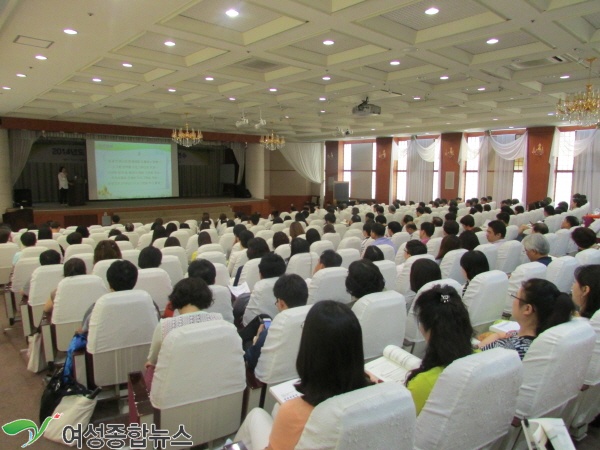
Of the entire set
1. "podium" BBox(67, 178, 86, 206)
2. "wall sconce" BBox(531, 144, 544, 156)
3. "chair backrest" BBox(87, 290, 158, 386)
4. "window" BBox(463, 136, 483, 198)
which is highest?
"wall sconce" BBox(531, 144, 544, 156)

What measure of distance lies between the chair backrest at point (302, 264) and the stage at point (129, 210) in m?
10.9

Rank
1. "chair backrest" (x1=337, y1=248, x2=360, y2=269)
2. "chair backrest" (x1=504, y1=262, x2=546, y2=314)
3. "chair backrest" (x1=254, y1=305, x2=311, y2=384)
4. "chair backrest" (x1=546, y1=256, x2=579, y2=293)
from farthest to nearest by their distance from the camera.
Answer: "chair backrest" (x1=337, y1=248, x2=360, y2=269), "chair backrest" (x1=546, y1=256, x2=579, y2=293), "chair backrest" (x1=504, y1=262, x2=546, y2=314), "chair backrest" (x1=254, y1=305, x2=311, y2=384)

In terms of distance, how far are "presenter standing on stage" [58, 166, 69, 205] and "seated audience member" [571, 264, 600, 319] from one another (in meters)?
16.1

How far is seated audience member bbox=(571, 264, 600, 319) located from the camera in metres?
2.79

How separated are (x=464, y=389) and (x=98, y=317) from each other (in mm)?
2349

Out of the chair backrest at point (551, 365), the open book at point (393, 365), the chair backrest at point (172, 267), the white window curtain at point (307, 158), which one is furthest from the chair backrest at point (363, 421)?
the white window curtain at point (307, 158)

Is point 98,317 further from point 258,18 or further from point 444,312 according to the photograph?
point 258,18

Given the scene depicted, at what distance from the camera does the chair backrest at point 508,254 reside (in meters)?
5.26

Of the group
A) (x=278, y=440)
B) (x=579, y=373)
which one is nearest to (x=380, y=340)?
(x=579, y=373)

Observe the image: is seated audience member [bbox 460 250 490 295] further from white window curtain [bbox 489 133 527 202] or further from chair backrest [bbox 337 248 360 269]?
white window curtain [bbox 489 133 527 202]

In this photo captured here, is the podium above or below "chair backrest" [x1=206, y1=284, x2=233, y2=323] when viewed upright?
above

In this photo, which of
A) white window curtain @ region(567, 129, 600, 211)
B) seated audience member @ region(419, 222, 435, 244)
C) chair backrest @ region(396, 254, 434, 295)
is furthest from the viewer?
white window curtain @ region(567, 129, 600, 211)

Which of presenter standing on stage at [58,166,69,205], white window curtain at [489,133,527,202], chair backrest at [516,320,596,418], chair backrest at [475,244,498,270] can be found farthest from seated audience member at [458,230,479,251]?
presenter standing on stage at [58,166,69,205]

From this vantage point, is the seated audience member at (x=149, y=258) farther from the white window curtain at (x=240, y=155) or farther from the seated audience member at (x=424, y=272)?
the white window curtain at (x=240, y=155)
